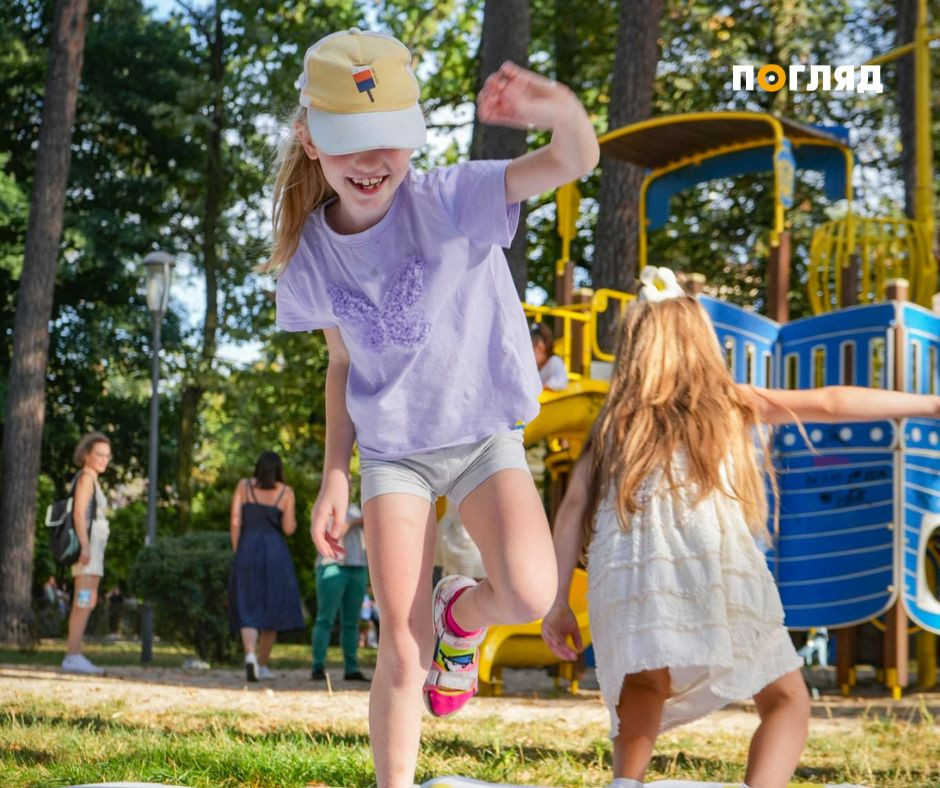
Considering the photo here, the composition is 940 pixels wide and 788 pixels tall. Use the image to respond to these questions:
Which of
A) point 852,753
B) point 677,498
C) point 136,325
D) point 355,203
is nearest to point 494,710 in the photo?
point 852,753

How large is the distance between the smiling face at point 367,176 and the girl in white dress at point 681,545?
1012 millimetres

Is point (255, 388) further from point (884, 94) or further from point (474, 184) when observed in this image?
point (474, 184)

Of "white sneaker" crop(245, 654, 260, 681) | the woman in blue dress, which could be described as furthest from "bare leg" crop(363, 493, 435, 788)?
Result: the woman in blue dress

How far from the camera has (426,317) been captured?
3641 mm

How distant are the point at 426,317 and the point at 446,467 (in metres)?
0.41

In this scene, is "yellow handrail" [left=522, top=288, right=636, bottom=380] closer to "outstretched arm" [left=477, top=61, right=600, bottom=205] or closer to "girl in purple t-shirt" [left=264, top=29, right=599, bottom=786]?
"girl in purple t-shirt" [left=264, top=29, right=599, bottom=786]

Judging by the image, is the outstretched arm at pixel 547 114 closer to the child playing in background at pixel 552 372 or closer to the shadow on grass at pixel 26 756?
the shadow on grass at pixel 26 756

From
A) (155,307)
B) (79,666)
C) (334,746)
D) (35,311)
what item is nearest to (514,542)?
(334,746)

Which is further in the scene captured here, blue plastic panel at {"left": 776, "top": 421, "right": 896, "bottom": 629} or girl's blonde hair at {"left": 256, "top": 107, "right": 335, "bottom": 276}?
blue plastic panel at {"left": 776, "top": 421, "right": 896, "bottom": 629}

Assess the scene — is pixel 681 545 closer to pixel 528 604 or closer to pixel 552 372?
pixel 528 604

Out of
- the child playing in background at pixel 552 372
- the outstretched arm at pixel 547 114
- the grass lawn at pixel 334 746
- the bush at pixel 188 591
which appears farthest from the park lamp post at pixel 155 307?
the outstretched arm at pixel 547 114

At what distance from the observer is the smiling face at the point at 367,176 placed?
353 cm

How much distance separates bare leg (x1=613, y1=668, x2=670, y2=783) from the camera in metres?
3.86

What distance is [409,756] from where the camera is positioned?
3686mm
